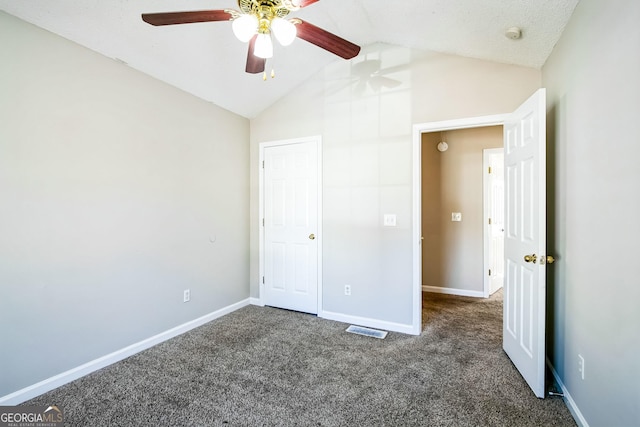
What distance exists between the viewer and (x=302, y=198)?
3631 mm

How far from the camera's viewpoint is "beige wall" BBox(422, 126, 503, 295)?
4.27 meters

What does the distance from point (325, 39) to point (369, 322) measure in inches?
105

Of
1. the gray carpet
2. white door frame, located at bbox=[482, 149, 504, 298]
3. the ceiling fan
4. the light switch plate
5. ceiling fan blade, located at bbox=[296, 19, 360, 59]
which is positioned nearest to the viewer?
the ceiling fan

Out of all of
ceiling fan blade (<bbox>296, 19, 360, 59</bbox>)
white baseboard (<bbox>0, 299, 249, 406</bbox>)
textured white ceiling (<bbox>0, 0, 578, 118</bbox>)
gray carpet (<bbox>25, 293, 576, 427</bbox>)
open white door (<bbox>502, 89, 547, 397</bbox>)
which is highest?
textured white ceiling (<bbox>0, 0, 578, 118</bbox>)

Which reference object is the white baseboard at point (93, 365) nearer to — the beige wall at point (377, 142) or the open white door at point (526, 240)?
the beige wall at point (377, 142)

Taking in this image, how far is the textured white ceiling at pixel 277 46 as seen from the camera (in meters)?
2.01

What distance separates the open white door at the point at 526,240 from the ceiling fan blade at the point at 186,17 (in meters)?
1.98

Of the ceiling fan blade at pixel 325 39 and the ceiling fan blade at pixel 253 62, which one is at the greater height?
the ceiling fan blade at pixel 325 39

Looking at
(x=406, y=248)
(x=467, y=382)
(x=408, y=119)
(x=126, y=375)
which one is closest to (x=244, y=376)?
(x=126, y=375)

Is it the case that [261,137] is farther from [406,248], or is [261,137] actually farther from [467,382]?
[467,382]

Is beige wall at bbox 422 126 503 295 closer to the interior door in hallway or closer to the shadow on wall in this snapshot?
the shadow on wall

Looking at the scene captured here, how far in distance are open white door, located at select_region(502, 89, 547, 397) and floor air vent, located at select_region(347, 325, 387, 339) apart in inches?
41.8

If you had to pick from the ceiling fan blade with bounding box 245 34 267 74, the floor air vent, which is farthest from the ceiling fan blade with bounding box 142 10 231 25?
the floor air vent

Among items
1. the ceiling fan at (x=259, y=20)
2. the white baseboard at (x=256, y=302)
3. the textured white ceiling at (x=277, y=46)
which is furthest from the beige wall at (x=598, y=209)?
the white baseboard at (x=256, y=302)
